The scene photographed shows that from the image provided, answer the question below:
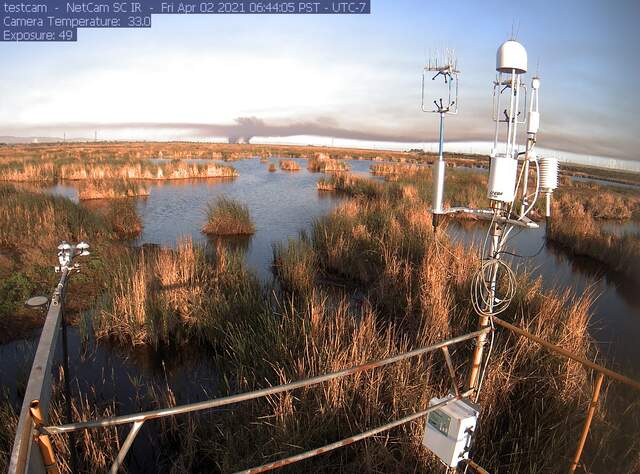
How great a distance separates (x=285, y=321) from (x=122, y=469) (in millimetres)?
2455

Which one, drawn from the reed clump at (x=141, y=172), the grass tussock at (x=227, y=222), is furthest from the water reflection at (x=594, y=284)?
the reed clump at (x=141, y=172)

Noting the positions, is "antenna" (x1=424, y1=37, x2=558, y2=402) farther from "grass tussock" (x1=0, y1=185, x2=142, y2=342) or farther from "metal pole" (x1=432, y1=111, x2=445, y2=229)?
"grass tussock" (x1=0, y1=185, x2=142, y2=342)

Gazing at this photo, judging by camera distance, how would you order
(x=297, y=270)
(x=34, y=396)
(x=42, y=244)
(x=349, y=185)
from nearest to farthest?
(x=34, y=396) → (x=297, y=270) → (x=42, y=244) → (x=349, y=185)

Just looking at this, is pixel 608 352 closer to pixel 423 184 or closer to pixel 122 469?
pixel 122 469

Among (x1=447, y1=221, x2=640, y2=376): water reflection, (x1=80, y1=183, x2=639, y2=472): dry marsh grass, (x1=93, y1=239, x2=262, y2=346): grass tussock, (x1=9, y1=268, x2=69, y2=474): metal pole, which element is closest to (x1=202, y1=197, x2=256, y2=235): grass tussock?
(x1=80, y1=183, x2=639, y2=472): dry marsh grass

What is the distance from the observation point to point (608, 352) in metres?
6.17

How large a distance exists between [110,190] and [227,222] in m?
9.13

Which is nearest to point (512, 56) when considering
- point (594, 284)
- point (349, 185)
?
point (594, 284)

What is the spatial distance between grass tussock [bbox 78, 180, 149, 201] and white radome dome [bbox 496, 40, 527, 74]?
18467 mm

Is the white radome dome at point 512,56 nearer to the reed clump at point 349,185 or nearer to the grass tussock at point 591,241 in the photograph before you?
the grass tussock at point 591,241

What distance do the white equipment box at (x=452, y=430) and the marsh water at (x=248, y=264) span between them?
40.0 inches

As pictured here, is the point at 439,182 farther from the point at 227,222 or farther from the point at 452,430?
the point at 227,222

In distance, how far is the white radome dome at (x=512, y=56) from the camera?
2.67 meters

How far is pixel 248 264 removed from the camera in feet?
33.4
